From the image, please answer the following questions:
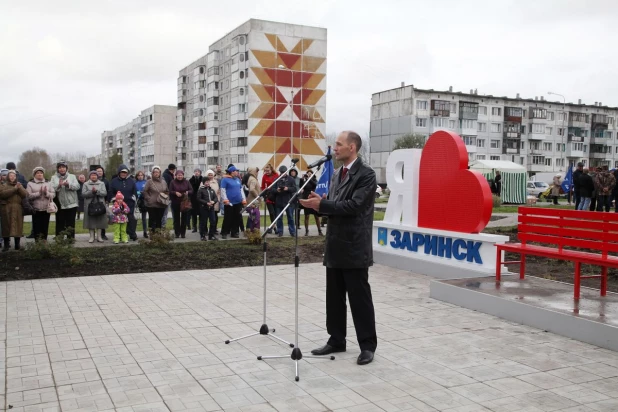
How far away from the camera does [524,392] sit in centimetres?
463

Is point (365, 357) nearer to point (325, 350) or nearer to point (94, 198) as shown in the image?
point (325, 350)

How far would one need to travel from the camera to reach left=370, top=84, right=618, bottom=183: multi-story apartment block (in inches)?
3113

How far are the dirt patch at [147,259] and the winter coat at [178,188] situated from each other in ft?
6.03

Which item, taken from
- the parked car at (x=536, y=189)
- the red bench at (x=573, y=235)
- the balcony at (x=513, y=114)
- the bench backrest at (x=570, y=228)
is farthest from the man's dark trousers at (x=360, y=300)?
the balcony at (x=513, y=114)

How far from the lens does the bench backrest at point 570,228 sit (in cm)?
710

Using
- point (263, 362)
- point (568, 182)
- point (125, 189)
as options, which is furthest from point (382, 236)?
point (568, 182)

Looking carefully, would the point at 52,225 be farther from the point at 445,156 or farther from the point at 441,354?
the point at 441,354

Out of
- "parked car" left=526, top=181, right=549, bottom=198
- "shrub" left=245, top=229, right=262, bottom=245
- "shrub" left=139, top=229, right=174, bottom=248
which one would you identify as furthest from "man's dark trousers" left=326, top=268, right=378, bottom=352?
"parked car" left=526, top=181, right=549, bottom=198

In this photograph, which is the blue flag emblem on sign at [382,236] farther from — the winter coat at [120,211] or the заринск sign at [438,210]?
the winter coat at [120,211]

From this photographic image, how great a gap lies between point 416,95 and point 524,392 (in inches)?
3024

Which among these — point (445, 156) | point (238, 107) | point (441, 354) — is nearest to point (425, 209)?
point (445, 156)

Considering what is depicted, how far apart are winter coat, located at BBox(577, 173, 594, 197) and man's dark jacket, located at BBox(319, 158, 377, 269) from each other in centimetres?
1989

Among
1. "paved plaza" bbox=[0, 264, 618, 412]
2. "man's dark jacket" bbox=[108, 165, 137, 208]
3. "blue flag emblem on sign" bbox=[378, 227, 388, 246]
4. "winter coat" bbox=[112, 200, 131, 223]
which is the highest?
"man's dark jacket" bbox=[108, 165, 137, 208]

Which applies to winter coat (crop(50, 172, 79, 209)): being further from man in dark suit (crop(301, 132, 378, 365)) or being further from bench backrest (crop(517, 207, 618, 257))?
bench backrest (crop(517, 207, 618, 257))
